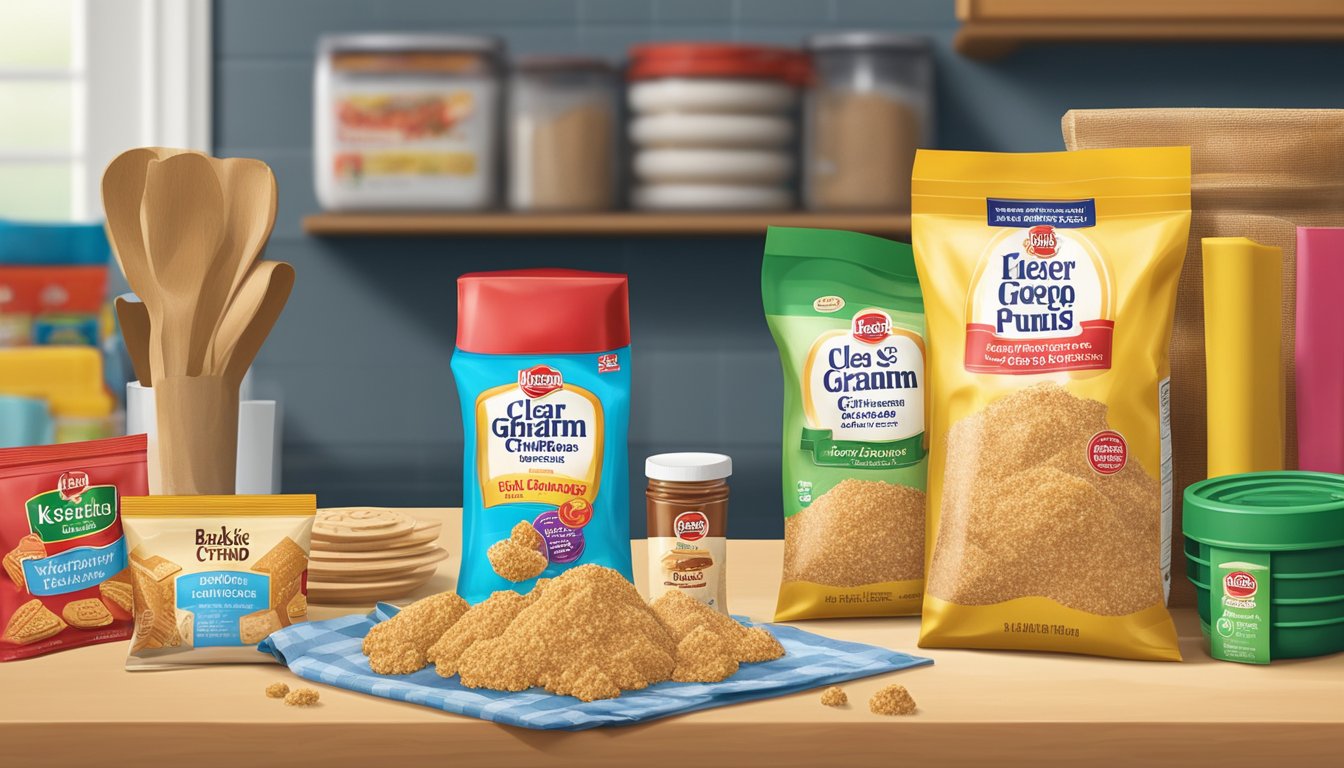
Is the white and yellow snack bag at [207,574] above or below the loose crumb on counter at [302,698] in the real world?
above

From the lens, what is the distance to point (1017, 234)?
0.90 m

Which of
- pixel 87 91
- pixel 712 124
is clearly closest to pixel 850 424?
pixel 712 124

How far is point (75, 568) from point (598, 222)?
1.15m

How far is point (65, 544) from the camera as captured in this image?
2.80 feet

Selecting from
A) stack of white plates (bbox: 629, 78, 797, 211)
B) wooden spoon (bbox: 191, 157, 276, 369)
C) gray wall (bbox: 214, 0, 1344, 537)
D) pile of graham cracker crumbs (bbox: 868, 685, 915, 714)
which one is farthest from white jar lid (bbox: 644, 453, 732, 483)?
gray wall (bbox: 214, 0, 1344, 537)

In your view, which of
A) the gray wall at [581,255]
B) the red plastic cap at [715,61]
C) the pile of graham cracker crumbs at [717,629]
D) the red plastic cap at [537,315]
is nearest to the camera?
the pile of graham cracker crumbs at [717,629]

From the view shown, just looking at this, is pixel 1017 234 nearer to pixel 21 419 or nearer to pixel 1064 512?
pixel 1064 512

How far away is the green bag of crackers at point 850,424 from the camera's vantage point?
952mm

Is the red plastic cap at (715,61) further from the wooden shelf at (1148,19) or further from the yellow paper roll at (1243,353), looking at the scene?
the yellow paper roll at (1243,353)

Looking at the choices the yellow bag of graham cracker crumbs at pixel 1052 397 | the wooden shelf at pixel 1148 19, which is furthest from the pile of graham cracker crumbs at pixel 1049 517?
the wooden shelf at pixel 1148 19

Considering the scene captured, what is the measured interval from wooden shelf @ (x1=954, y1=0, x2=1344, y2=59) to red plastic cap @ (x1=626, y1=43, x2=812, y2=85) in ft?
0.88

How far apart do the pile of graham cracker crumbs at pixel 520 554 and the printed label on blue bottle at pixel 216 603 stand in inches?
6.5

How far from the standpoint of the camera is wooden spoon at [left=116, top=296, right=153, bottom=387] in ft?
3.05

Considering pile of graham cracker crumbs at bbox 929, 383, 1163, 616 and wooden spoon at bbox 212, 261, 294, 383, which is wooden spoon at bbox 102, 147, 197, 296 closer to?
wooden spoon at bbox 212, 261, 294, 383
